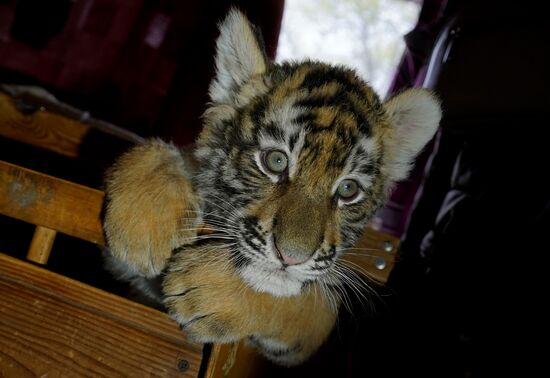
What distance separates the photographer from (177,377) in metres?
0.90

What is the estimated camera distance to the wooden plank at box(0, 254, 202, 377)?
0.93 meters

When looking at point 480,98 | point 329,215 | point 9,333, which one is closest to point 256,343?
point 329,215

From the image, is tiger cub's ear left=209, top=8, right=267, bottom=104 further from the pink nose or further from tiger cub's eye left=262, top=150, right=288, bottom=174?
the pink nose

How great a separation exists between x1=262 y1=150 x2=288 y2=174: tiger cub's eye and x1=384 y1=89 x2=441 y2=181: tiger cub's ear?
460mm

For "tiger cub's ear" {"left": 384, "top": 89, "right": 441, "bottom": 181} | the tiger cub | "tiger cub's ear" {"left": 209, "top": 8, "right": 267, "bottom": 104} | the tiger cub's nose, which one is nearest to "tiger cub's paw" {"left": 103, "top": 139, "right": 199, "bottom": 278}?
the tiger cub

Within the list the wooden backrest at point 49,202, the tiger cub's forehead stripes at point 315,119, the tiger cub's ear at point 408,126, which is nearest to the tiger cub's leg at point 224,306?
the wooden backrest at point 49,202

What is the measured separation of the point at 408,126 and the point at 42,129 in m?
2.16

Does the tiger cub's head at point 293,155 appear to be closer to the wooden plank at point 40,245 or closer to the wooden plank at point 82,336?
the wooden plank at point 82,336

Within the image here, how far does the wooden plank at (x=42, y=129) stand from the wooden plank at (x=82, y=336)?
61.3 inches

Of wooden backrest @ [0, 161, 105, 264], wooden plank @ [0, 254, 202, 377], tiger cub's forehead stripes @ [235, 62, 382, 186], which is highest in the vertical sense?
tiger cub's forehead stripes @ [235, 62, 382, 186]

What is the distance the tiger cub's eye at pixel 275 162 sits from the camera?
1222 mm

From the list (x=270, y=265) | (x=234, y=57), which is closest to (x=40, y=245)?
(x=270, y=265)

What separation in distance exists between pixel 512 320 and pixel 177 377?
214cm

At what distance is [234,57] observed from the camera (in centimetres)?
139
